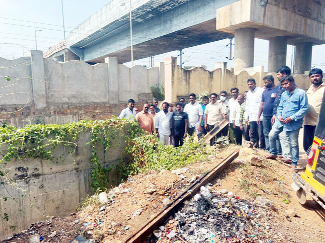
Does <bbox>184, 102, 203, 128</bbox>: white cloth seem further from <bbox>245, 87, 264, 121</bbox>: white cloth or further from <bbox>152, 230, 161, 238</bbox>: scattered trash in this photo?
<bbox>152, 230, 161, 238</bbox>: scattered trash

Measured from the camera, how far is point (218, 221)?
3049 millimetres

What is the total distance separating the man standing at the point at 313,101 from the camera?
4.16 m

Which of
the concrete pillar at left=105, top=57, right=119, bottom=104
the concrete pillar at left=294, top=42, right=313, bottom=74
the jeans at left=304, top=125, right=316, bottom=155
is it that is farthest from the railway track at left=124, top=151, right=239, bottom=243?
the concrete pillar at left=294, top=42, right=313, bottom=74

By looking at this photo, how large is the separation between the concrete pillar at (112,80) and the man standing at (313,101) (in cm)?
728

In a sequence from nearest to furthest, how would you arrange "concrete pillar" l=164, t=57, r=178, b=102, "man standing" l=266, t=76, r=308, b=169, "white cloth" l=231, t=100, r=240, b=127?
"man standing" l=266, t=76, r=308, b=169
"white cloth" l=231, t=100, r=240, b=127
"concrete pillar" l=164, t=57, r=178, b=102

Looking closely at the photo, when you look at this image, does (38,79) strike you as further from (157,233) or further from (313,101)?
(313,101)

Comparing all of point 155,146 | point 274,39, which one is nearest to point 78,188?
point 155,146

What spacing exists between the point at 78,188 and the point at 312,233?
453 centimetres

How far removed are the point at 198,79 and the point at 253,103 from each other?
5.78 metres

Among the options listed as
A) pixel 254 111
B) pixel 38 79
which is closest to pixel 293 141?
pixel 254 111

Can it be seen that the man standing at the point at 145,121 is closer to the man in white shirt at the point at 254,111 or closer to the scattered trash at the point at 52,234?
the man in white shirt at the point at 254,111

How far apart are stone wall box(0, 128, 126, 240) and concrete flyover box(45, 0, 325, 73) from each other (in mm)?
10017

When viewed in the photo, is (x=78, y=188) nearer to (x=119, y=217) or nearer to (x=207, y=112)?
(x=119, y=217)

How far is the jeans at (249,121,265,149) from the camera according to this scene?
18.7ft
